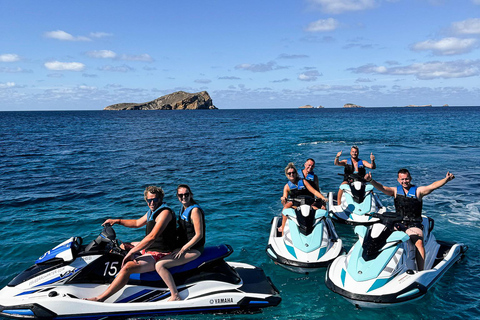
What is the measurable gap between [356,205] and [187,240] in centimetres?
571

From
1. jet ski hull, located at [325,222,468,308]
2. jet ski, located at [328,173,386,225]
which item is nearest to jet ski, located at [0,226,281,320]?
jet ski hull, located at [325,222,468,308]

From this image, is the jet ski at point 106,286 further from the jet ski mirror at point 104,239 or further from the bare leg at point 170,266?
the bare leg at point 170,266

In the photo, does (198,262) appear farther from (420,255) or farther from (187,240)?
(420,255)

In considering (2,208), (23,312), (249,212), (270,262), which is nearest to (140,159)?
(2,208)

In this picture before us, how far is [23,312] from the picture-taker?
509cm

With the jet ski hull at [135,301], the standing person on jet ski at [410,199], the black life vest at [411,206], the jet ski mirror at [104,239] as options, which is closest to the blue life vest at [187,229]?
the jet ski hull at [135,301]

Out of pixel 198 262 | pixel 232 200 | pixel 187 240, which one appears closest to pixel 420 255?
pixel 198 262

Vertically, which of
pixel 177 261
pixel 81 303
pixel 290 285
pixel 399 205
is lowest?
pixel 290 285

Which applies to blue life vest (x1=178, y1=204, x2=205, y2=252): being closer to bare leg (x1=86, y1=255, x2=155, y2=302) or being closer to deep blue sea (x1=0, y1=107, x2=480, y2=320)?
bare leg (x1=86, y1=255, x2=155, y2=302)

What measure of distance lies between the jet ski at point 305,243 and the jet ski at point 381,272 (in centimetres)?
53

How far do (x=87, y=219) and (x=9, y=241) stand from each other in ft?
7.12

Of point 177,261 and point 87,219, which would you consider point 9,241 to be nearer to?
point 87,219

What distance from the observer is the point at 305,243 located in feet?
22.9

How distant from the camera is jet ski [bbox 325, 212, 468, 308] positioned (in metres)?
5.40
